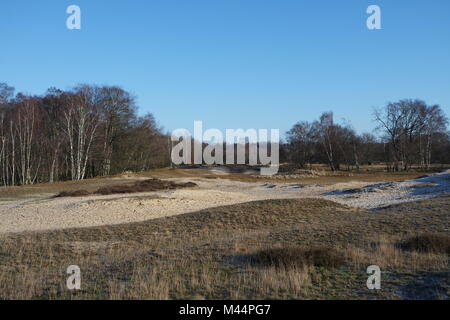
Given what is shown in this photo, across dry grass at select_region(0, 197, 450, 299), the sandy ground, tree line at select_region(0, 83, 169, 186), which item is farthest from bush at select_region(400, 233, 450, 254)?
tree line at select_region(0, 83, 169, 186)

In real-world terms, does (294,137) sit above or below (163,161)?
above

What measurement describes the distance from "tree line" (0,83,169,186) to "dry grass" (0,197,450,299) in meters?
32.5

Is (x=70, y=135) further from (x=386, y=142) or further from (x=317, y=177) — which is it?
(x=386, y=142)

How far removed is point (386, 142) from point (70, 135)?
51953 millimetres

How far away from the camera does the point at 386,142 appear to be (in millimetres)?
67000

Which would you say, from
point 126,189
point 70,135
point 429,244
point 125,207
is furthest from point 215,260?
point 70,135

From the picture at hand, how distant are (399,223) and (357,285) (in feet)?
22.9

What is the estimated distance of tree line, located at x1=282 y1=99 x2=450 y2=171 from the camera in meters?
62.5

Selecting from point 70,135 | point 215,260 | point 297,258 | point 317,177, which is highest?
point 70,135

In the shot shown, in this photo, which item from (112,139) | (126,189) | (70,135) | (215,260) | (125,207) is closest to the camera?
(215,260)

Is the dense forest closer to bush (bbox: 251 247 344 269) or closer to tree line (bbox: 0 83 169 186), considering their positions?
tree line (bbox: 0 83 169 186)

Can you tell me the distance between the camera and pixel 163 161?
70938mm

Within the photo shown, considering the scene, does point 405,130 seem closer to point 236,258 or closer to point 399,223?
point 399,223

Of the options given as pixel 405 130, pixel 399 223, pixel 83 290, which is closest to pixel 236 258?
pixel 83 290
